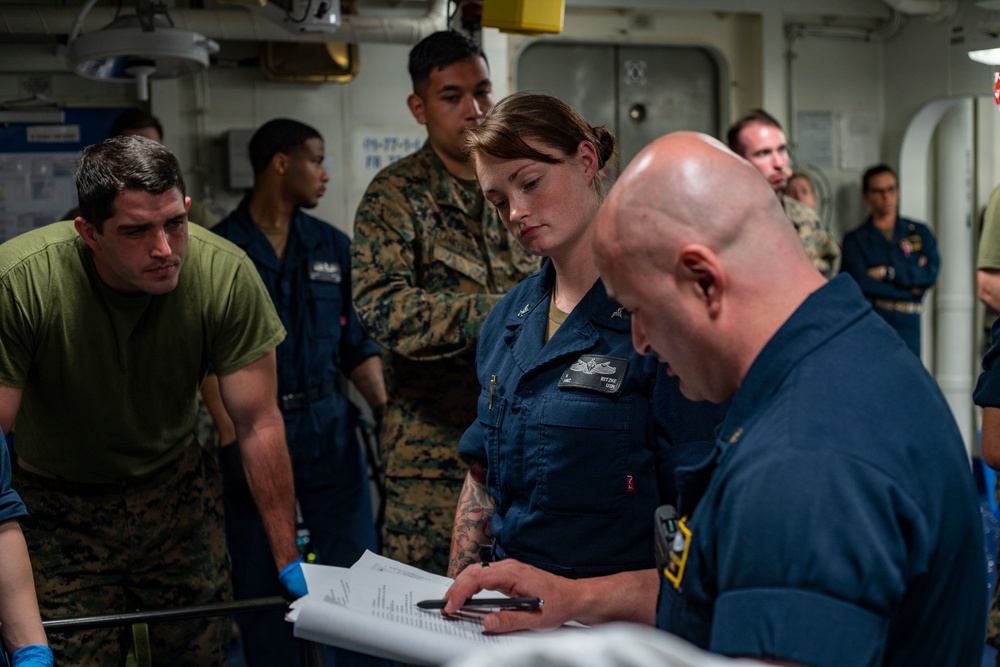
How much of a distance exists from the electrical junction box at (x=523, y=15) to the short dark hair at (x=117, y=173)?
150cm

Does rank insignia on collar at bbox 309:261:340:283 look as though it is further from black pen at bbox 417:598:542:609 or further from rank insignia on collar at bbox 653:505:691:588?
rank insignia on collar at bbox 653:505:691:588

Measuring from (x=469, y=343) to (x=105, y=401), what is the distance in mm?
884

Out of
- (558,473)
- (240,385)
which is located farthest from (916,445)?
(240,385)

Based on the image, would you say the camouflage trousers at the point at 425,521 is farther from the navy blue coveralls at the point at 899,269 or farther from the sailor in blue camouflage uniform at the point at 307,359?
the navy blue coveralls at the point at 899,269

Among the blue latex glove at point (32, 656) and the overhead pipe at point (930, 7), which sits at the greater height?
the overhead pipe at point (930, 7)

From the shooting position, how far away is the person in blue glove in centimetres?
187

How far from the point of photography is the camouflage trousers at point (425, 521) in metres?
2.77

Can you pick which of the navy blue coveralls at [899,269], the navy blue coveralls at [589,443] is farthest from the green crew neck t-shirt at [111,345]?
the navy blue coveralls at [899,269]

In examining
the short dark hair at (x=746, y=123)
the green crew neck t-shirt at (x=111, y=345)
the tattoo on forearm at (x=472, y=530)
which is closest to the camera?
the tattoo on forearm at (x=472, y=530)

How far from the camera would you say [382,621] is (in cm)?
139

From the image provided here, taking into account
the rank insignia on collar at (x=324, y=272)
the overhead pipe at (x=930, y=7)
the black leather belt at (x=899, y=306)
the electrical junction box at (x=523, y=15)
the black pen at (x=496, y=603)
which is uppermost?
the overhead pipe at (x=930, y=7)

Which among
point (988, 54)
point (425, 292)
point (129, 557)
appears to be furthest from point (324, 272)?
point (988, 54)

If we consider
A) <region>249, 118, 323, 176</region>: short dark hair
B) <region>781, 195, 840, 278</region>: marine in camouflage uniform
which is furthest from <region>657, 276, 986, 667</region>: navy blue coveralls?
<region>781, 195, 840, 278</region>: marine in camouflage uniform

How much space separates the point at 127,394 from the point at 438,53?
4.18ft
